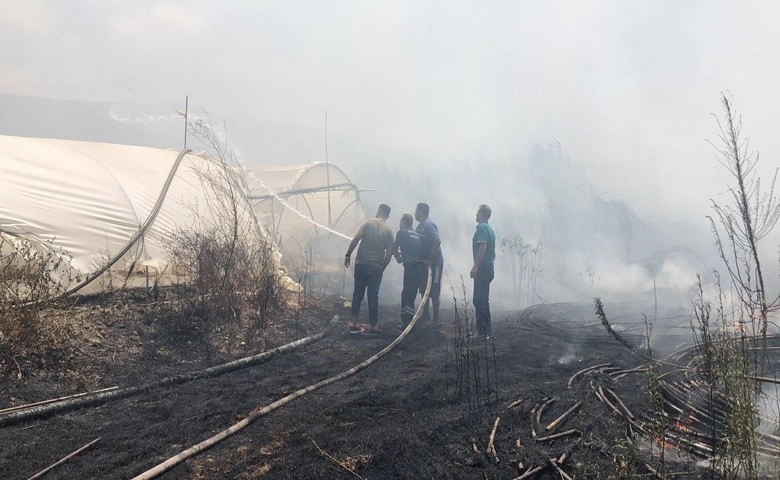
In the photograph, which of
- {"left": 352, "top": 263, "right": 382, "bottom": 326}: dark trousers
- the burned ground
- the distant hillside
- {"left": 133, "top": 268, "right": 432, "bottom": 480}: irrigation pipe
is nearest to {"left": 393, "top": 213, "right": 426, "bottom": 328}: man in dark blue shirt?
{"left": 352, "top": 263, "right": 382, "bottom": 326}: dark trousers

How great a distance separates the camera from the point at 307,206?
715 inches

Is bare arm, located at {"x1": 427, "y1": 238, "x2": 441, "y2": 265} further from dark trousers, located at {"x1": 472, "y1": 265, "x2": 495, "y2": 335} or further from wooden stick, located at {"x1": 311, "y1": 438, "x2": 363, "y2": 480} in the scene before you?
wooden stick, located at {"x1": 311, "y1": 438, "x2": 363, "y2": 480}

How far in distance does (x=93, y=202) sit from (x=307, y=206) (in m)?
9.93

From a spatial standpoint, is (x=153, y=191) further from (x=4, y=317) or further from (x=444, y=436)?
(x=444, y=436)

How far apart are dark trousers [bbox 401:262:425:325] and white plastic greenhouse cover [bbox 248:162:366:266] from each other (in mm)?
6662

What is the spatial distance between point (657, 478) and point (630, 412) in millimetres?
1325

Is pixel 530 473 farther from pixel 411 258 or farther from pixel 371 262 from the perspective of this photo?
pixel 411 258

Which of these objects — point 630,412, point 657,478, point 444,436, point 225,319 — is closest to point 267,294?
point 225,319

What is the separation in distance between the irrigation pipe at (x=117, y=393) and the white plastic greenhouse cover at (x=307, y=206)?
8.67 metres

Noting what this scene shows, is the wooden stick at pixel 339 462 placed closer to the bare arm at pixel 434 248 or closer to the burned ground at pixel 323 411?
the burned ground at pixel 323 411

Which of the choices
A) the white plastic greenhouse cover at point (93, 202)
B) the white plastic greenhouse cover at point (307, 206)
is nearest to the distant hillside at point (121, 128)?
the white plastic greenhouse cover at point (307, 206)

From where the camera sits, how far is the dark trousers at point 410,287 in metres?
8.45

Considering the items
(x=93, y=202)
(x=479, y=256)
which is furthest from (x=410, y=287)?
(x=93, y=202)

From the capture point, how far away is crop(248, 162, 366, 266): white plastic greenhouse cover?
1620 centimetres
